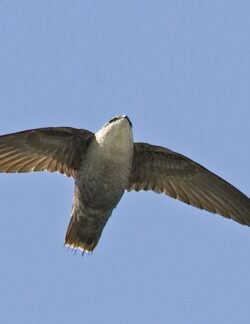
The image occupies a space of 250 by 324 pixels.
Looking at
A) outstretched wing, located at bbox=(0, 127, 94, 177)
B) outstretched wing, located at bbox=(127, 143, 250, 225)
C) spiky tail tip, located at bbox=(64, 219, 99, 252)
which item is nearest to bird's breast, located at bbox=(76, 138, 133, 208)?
outstretched wing, located at bbox=(0, 127, 94, 177)

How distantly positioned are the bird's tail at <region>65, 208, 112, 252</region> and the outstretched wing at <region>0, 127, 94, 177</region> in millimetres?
667

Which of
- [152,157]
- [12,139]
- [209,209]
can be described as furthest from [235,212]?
[12,139]

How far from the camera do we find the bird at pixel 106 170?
47.5 feet

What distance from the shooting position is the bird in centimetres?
1447

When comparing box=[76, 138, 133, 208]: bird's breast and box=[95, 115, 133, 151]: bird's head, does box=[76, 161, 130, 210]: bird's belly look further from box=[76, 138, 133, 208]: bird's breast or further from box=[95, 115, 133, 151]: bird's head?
box=[95, 115, 133, 151]: bird's head

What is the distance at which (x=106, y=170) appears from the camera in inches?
569

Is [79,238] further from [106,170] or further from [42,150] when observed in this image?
[42,150]

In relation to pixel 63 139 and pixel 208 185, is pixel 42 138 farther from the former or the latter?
pixel 208 185

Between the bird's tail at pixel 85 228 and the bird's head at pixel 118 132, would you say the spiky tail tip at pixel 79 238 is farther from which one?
the bird's head at pixel 118 132

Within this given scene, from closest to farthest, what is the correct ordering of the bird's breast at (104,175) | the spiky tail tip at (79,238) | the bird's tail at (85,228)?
the bird's breast at (104,175) < the bird's tail at (85,228) < the spiky tail tip at (79,238)

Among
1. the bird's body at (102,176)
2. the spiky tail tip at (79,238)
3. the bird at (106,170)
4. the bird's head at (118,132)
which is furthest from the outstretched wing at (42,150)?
the spiky tail tip at (79,238)

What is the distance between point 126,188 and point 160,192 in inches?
23.5

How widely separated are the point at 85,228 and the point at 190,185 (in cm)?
191

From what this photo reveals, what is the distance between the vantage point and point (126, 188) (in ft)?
50.8
